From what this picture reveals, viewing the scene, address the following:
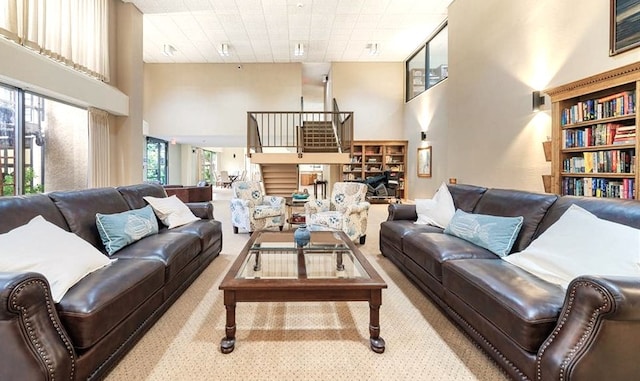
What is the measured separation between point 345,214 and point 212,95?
7.16 meters

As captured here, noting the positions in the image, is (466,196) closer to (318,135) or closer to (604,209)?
(604,209)

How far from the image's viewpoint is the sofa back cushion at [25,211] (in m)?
1.85

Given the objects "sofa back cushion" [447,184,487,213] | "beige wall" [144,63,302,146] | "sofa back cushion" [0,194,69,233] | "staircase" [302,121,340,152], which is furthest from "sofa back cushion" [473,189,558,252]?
"beige wall" [144,63,302,146]

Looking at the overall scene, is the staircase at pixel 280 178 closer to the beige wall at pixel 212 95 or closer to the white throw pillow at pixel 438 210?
the beige wall at pixel 212 95

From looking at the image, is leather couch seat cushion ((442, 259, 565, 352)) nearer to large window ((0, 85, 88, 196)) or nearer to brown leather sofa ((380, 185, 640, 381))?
brown leather sofa ((380, 185, 640, 381))

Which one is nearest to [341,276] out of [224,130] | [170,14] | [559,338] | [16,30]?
[559,338]

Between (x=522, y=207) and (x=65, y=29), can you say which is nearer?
(x=522, y=207)

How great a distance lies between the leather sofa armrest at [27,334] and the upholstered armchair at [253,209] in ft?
12.3

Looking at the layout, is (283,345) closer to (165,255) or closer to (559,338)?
(165,255)

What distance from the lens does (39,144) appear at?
4754 millimetres

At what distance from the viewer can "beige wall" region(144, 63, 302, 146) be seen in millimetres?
9516

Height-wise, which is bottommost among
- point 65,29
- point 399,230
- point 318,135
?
point 399,230

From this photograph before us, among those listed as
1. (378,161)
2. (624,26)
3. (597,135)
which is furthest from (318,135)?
(624,26)

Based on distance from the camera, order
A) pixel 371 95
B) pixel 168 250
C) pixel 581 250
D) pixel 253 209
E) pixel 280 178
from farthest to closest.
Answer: pixel 371 95 → pixel 280 178 → pixel 253 209 → pixel 168 250 → pixel 581 250
